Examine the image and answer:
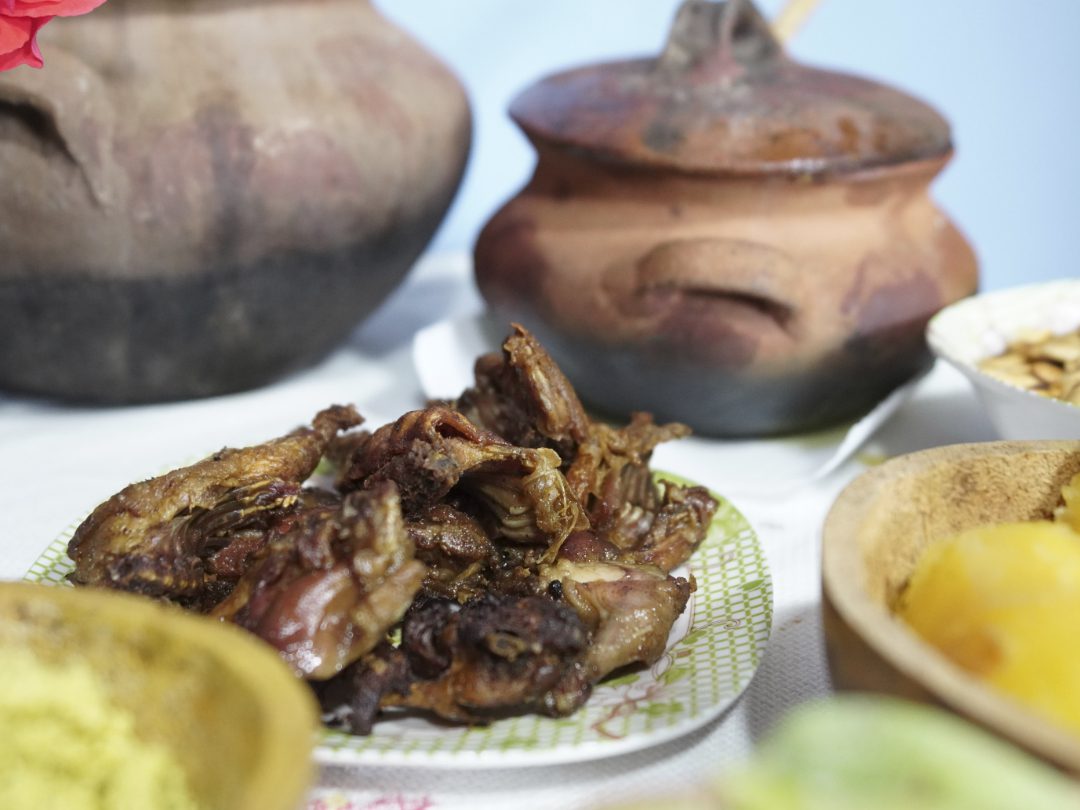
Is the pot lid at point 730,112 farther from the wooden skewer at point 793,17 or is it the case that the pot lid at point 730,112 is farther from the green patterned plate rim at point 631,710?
the green patterned plate rim at point 631,710

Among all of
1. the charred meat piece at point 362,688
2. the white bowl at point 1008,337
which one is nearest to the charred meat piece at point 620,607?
the charred meat piece at point 362,688

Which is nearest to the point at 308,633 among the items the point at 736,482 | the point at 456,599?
the point at 456,599

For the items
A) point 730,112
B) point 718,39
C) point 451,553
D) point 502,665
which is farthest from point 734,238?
point 502,665

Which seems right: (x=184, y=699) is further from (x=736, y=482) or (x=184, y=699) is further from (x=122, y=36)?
(x=122, y=36)

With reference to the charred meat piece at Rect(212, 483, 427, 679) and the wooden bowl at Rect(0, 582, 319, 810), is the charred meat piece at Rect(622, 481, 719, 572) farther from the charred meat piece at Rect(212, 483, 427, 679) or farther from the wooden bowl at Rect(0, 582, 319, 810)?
the wooden bowl at Rect(0, 582, 319, 810)

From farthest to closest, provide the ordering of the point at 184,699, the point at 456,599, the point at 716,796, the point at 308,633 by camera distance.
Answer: the point at 456,599 < the point at 308,633 < the point at 184,699 < the point at 716,796
